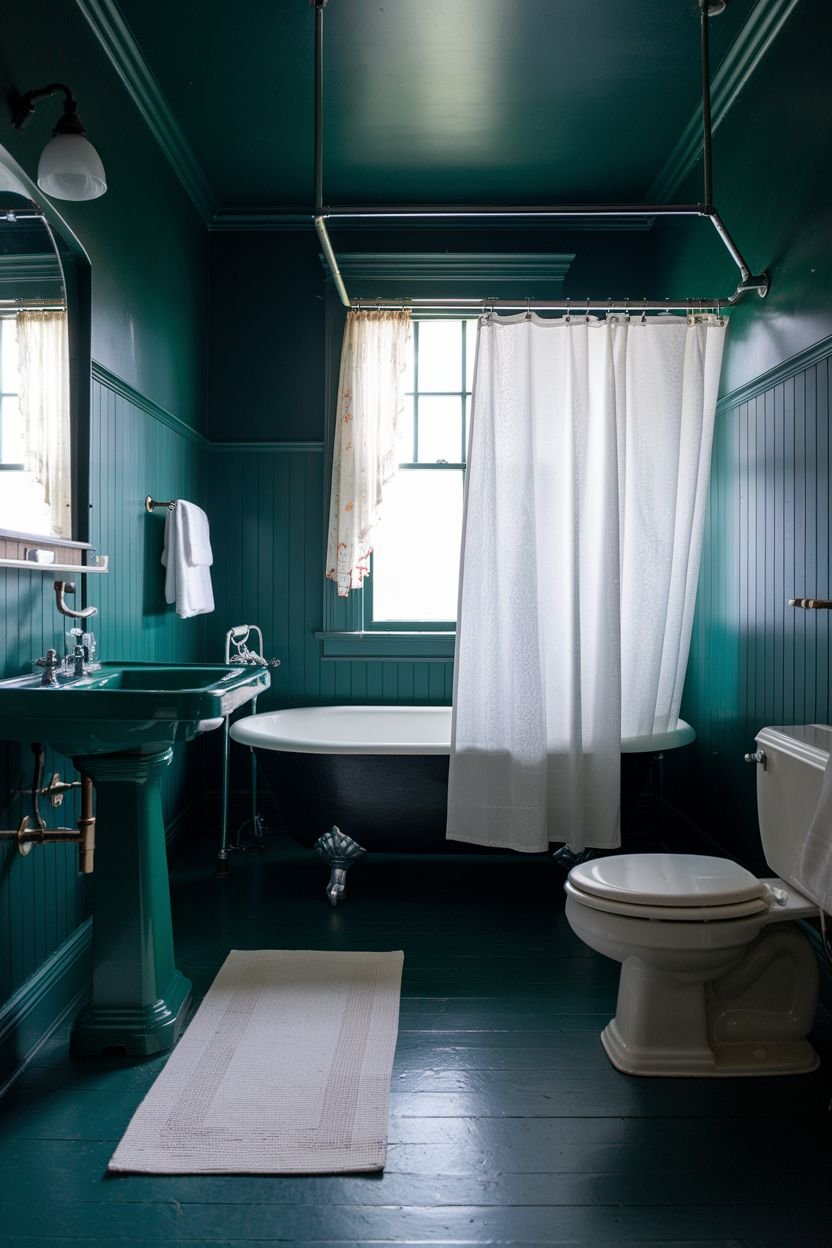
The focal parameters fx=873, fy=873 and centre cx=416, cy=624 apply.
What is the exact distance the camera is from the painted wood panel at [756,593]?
241 centimetres

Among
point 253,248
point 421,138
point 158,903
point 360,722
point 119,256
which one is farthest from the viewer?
point 253,248

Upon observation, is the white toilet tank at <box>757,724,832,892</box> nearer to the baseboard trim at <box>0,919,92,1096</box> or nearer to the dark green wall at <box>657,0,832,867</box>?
the dark green wall at <box>657,0,832,867</box>

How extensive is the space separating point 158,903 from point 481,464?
160cm

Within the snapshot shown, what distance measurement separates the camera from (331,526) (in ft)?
12.6

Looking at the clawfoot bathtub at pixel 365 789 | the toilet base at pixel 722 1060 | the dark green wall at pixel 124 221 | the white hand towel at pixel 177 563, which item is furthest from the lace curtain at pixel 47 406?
the toilet base at pixel 722 1060

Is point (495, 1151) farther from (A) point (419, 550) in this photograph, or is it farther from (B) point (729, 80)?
(B) point (729, 80)

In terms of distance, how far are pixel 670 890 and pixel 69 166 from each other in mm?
2204

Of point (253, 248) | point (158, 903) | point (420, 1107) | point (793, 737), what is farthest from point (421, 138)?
point (420, 1107)

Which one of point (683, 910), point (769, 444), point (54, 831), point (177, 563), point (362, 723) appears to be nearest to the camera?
point (683, 910)

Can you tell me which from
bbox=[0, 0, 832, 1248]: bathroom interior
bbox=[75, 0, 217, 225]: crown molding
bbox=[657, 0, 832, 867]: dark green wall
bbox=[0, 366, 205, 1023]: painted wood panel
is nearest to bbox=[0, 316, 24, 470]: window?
bbox=[0, 0, 832, 1248]: bathroom interior

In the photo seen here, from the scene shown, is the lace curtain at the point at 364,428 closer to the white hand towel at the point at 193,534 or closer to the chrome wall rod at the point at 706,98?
the white hand towel at the point at 193,534

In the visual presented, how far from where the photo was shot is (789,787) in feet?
7.01

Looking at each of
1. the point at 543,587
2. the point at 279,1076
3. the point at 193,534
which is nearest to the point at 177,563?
the point at 193,534

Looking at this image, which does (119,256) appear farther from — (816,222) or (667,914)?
(667,914)
